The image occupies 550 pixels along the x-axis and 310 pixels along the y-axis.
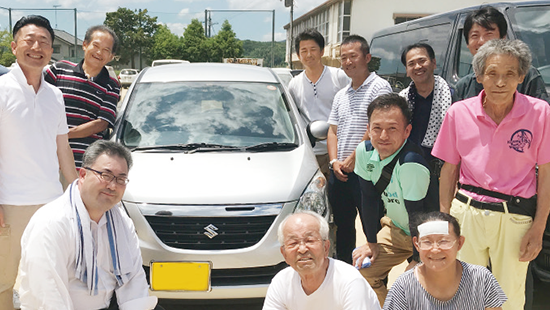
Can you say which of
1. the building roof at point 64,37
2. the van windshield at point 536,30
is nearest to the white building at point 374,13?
the van windshield at point 536,30

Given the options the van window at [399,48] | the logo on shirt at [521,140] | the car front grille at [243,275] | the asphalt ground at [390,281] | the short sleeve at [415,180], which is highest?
the van window at [399,48]

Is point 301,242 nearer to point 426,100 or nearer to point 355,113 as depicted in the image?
point 426,100

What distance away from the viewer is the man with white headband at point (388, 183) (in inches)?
105

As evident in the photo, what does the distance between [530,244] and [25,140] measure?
2.66 meters

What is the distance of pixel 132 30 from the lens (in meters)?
62.6

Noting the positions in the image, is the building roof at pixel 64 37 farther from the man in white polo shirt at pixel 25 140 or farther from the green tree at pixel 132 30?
the man in white polo shirt at pixel 25 140

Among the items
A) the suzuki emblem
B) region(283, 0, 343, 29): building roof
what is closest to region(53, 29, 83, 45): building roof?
region(283, 0, 343, 29): building roof

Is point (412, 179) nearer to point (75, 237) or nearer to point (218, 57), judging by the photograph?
point (75, 237)

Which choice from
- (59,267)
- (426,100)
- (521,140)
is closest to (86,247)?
(59,267)

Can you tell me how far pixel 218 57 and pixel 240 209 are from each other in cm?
5417

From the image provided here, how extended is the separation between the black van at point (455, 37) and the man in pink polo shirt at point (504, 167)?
1.32m

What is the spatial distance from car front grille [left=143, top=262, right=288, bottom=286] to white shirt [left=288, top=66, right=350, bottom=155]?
1442mm

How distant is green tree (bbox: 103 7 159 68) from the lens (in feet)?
195

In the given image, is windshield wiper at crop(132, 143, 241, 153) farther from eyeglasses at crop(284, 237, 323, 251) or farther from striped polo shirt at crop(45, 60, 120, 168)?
eyeglasses at crop(284, 237, 323, 251)
